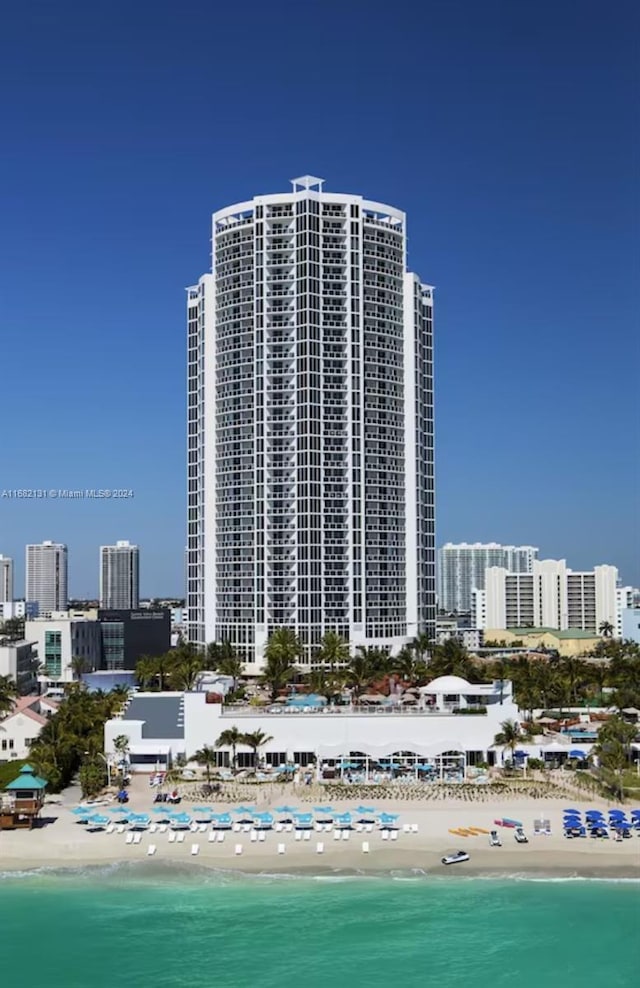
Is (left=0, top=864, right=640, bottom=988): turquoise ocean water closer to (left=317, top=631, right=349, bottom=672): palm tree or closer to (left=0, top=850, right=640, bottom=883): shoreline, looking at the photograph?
(left=0, top=850, right=640, bottom=883): shoreline

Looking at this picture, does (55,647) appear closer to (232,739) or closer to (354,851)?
(232,739)

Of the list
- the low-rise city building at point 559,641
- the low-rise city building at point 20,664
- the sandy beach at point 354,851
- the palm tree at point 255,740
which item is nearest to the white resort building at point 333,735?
the palm tree at point 255,740

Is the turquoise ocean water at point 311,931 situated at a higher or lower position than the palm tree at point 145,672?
lower

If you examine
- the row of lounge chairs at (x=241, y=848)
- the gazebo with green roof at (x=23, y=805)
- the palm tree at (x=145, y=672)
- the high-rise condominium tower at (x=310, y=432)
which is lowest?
the row of lounge chairs at (x=241, y=848)

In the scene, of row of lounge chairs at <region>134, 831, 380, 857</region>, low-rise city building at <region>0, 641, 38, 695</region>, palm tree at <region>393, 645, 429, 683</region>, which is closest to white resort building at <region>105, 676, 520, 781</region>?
row of lounge chairs at <region>134, 831, 380, 857</region>

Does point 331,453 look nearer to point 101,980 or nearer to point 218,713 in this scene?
→ point 218,713

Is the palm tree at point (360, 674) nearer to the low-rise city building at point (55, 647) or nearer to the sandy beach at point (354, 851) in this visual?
the sandy beach at point (354, 851)

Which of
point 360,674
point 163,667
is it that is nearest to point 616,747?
point 360,674
